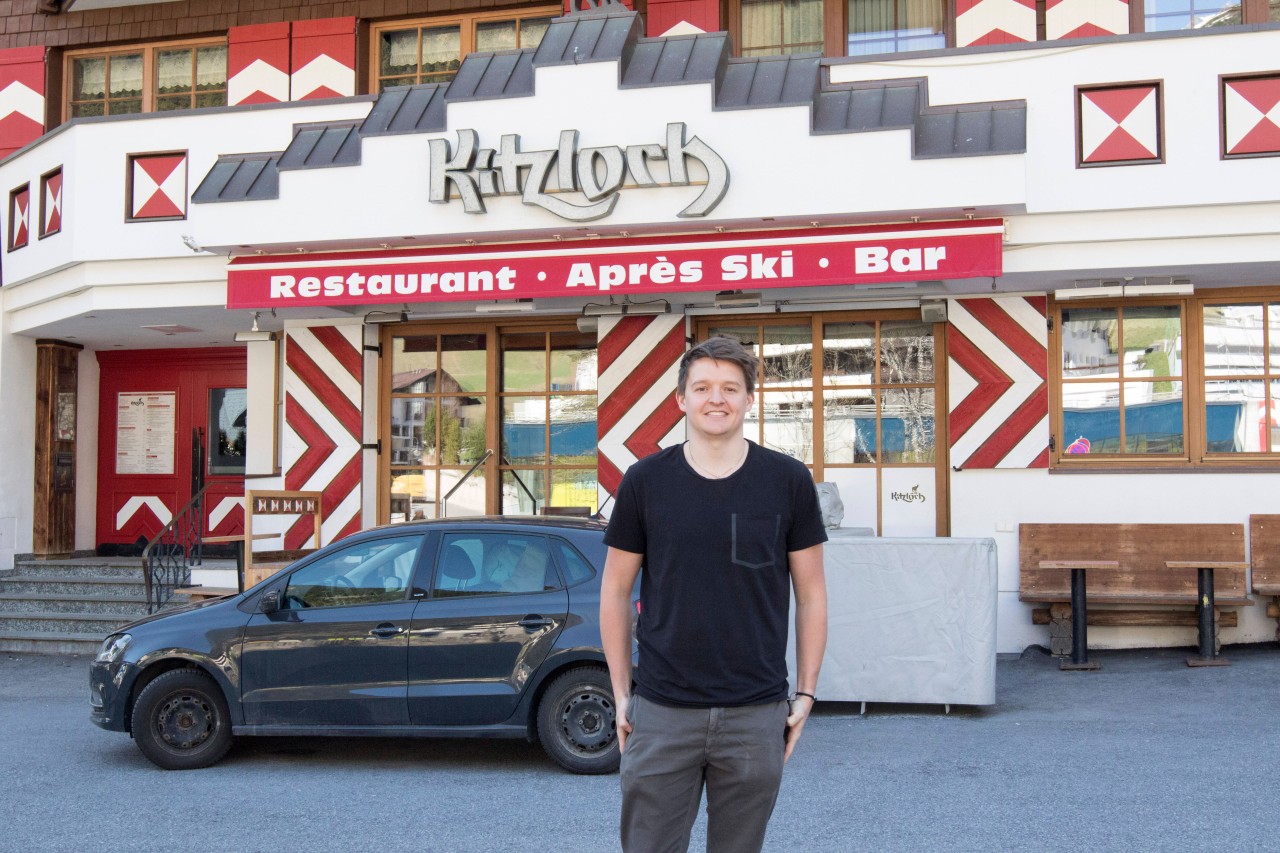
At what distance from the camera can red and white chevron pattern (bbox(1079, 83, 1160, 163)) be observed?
33.0ft

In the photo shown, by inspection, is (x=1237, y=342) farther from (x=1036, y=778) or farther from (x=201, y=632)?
(x=201, y=632)

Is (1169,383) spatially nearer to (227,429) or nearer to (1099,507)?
(1099,507)

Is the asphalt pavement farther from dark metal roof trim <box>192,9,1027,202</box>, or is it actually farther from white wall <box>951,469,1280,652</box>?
dark metal roof trim <box>192,9,1027,202</box>

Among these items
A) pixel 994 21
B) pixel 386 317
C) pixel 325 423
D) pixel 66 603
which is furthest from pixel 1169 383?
pixel 66 603

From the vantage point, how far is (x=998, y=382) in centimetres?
1098

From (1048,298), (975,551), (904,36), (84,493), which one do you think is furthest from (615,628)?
(84,493)

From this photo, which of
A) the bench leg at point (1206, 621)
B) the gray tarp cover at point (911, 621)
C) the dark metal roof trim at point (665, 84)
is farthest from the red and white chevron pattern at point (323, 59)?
the bench leg at point (1206, 621)

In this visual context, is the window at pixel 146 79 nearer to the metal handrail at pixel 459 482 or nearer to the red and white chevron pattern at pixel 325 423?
the red and white chevron pattern at pixel 325 423

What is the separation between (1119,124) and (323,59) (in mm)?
8009

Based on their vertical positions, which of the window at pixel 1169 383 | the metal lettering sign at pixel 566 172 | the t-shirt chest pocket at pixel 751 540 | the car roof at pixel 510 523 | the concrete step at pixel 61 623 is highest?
the metal lettering sign at pixel 566 172

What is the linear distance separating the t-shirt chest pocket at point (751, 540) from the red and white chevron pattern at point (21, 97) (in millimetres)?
13431

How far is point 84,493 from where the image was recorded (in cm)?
1484

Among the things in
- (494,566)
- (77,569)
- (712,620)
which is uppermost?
(712,620)

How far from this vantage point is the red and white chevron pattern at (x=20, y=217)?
43.3ft
